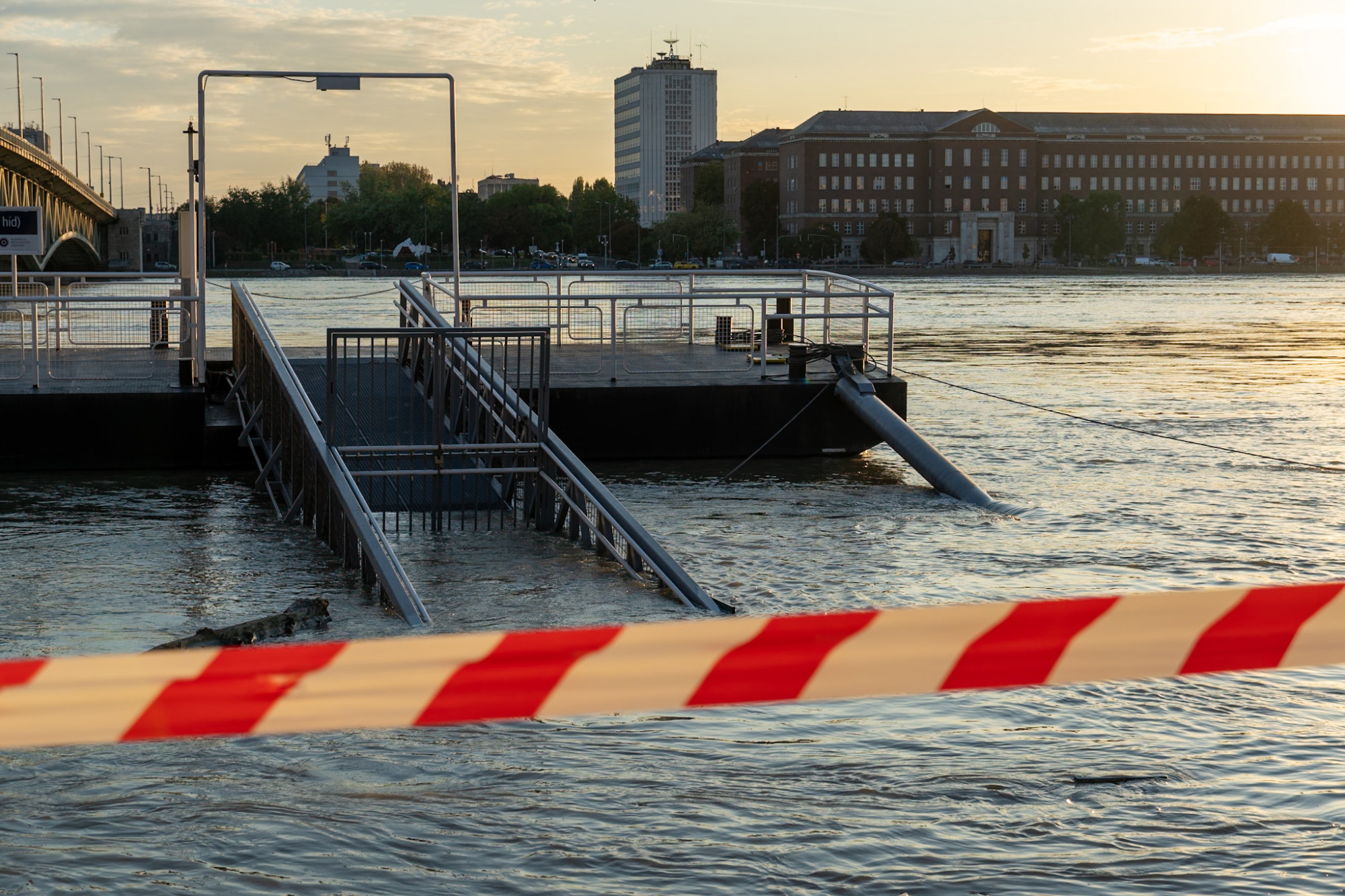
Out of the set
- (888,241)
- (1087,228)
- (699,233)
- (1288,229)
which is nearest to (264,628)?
(888,241)

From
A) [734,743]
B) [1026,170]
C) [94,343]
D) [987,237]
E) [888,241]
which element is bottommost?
[734,743]

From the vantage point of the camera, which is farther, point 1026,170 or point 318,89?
point 1026,170

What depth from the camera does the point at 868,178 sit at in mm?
173250

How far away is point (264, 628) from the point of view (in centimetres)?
899

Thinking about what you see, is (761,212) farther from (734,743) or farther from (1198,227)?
(734,743)

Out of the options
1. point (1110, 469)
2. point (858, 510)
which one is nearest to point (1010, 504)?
point (858, 510)

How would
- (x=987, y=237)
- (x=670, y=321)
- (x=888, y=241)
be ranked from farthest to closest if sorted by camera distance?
(x=987, y=237) < (x=888, y=241) < (x=670, y=321)

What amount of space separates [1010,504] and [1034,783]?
341 inches

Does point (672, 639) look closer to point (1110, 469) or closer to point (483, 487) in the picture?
point (483, 487)

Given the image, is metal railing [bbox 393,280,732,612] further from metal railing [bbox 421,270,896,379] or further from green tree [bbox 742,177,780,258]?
green tree [bbox 742,177,780,258]

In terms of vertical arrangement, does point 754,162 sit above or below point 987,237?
above

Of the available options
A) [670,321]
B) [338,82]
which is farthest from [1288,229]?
[338,82]

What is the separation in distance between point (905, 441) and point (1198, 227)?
163 meters

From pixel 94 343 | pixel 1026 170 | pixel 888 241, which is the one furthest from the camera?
pixel 1026 170
